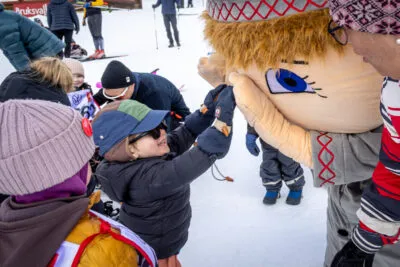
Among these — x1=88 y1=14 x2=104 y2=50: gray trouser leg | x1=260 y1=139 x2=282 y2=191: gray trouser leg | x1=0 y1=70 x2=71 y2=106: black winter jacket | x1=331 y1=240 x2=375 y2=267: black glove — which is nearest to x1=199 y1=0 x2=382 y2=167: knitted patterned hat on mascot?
x1=331 y1=240 x2=375 y2=267: black glove

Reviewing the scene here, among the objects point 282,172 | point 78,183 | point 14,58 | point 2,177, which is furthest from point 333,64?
point 14,58

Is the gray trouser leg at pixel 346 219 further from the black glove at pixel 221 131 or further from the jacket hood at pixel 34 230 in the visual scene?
the jacket hood at pixel 34 230

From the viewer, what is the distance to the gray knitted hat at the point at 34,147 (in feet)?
2.56

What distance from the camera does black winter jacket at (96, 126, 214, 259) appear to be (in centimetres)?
130

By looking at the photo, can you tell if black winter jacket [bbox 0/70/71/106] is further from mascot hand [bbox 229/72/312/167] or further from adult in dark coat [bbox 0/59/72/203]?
mascot hand [bbox 229/72/312/167]

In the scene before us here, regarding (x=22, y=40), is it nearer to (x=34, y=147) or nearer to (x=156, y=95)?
(x=156, y=95)

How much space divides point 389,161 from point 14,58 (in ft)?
9.96

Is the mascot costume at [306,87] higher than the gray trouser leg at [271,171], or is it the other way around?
the mascot costume at [306,87]

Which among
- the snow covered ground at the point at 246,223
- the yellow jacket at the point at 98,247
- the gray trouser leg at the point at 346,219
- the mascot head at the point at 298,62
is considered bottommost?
the snow covered ground at the point at 246,223

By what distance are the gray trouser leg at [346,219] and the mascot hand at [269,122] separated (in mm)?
198

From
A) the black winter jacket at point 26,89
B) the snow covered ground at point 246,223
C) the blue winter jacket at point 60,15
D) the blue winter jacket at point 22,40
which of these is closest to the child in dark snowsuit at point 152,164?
the snow covered ground at point 246,223

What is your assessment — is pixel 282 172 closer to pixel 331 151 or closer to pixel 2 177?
pixel 331 151

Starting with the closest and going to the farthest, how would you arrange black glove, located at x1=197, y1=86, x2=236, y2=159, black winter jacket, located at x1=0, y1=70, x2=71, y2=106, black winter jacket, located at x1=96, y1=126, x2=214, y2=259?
1. black glove, located at x1=197, y1=86, x2=236, y2=159
2. black winter jacket, located at x1=96, y1=126, x2=214, y2=259
3. black winter jacket, located at x1=0, y1=70, x2=71, y2=106

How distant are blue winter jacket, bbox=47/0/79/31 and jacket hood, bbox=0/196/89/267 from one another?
5867 mm
